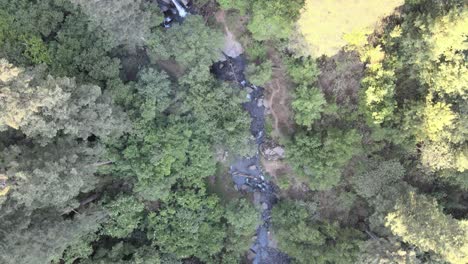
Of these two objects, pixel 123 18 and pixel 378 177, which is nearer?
pixel 123 18

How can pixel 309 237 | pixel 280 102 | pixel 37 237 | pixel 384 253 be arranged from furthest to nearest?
pixel 280 102 → pixel 309 237 → pixel 384 253 → pixel 37 237

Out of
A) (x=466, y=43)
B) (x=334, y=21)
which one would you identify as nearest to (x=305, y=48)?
(x=334, y=21)

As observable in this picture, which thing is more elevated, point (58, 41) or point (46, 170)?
point (58, 41)

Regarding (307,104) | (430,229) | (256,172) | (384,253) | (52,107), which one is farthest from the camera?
(256,172)

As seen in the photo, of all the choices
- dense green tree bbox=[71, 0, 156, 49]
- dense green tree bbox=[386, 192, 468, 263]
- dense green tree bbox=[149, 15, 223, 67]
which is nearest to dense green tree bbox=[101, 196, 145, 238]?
dense green tree bbox=[149, 15, 223, 67]

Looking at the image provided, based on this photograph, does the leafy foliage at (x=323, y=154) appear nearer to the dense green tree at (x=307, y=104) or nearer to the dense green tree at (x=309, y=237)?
the dense green tree at (x=307, y=104)

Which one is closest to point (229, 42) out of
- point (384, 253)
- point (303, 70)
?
point (303, 70)

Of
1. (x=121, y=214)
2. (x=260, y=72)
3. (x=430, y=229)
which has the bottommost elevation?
(x=121, y=214)

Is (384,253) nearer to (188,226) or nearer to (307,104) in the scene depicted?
(307,104)
